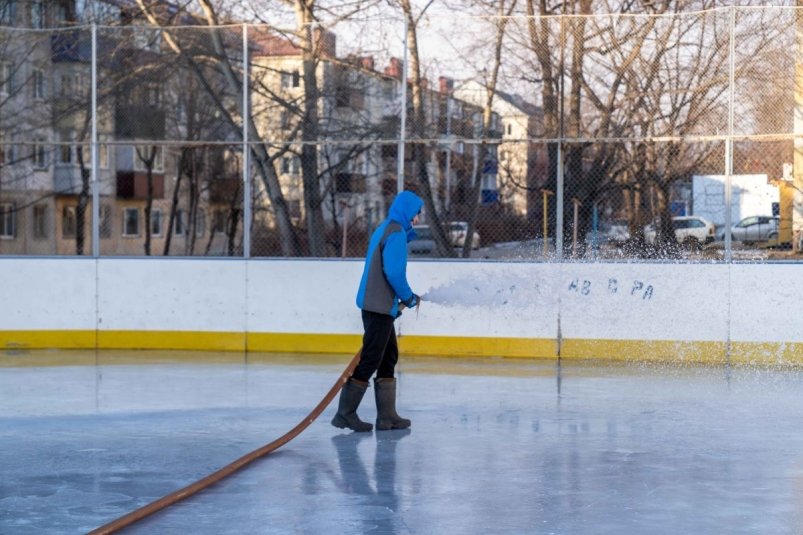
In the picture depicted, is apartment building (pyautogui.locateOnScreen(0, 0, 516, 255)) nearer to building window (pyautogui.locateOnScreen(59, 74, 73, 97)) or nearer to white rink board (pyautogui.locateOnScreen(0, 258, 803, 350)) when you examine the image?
building window (pyautogui.locateOnScreen(59, 74, 73, 97))

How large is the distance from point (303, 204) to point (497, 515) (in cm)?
1069

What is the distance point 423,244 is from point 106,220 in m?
5.68

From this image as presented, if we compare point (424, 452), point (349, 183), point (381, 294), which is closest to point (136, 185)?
point (349, 183)

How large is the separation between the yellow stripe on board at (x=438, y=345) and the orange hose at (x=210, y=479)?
5.61 m

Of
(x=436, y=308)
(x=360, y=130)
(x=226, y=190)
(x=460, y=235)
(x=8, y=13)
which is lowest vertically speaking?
(x=436, y=308)

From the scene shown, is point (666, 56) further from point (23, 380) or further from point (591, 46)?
point (23, 380)

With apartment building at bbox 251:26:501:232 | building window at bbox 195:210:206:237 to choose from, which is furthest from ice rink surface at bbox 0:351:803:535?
Answer: building window at bbox 195:210:206:237

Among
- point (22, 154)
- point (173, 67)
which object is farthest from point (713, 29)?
point (22, 154)

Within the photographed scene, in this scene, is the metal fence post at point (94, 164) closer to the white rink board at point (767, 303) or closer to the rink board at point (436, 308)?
the rink board at point (436, 308)

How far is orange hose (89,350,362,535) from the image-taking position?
20.8 feet

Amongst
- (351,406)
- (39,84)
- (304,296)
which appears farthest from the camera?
(39,84)

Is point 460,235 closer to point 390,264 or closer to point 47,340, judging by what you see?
point 47,340

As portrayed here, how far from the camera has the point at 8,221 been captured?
18688mm

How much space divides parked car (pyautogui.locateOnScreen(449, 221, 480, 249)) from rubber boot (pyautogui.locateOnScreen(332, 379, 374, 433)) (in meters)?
→ 6.35
